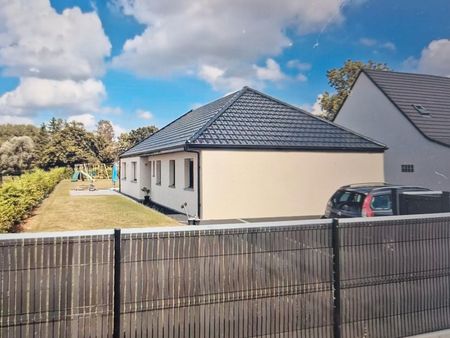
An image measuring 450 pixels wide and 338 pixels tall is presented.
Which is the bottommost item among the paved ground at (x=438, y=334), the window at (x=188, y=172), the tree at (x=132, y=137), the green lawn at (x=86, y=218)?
the paved ground at (x=438, y=334)

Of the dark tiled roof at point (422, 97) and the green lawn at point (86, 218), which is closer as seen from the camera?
the green lawn at point (86, 218)

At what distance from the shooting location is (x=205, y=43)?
16641mm

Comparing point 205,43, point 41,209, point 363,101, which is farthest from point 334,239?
point 363,101

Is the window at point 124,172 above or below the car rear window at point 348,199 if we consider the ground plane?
above

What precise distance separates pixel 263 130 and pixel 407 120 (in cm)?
651

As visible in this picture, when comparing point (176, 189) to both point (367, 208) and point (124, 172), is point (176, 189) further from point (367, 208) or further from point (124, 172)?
point (124, 172)

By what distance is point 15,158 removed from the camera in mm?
48469

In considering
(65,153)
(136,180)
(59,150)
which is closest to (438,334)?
(136,180)

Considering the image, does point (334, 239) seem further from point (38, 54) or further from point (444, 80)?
point (444, 80)

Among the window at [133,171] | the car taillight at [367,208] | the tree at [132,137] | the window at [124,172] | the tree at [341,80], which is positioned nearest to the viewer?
the car taillight at [367,208]

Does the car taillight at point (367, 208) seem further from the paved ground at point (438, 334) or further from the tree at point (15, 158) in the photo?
the tree at point (15, 158)

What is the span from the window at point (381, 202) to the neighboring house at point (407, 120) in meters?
7.20

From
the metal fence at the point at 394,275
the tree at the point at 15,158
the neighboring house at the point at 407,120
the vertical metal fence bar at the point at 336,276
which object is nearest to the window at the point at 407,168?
the neighboring house at the point at 407,120

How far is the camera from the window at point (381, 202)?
7.73 meters
